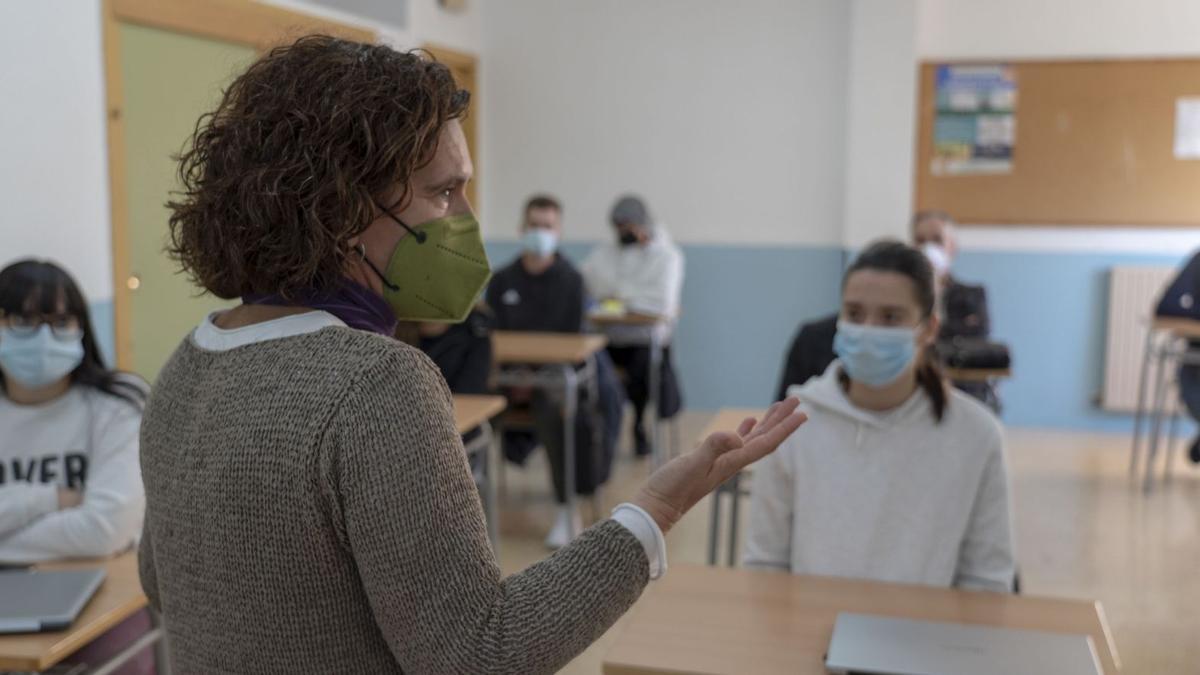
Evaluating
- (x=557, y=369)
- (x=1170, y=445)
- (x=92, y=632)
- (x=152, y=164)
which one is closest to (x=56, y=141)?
(x=152, y=164)

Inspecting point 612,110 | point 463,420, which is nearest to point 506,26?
point 612,110

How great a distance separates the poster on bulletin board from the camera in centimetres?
655

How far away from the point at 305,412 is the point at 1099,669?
46.8 inches

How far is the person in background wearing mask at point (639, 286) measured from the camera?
5957 millimetres

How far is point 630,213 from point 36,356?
13.2 feet

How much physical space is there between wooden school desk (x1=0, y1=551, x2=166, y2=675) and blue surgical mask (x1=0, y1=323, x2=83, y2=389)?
0.43 m

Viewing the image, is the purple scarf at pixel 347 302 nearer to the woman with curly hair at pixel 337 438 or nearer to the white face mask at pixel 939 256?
the woman with curly hair at pixel 337 438

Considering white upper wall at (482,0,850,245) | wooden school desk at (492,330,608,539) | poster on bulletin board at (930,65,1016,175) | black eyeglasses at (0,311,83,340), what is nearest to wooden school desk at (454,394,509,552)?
wooden school desk at (492,330,608,539)

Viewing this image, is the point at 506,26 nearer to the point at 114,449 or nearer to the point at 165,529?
the point at 114,449

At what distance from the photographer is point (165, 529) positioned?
1024 millimetres

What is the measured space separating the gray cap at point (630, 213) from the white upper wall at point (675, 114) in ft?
3.30

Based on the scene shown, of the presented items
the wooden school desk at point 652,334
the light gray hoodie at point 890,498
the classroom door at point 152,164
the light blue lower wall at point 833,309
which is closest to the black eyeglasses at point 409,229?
the light gray hoodie at point 890,498

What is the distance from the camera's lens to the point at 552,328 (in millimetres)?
5359

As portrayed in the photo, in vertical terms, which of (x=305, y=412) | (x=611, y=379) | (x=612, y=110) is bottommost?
(x=611, y=379)
